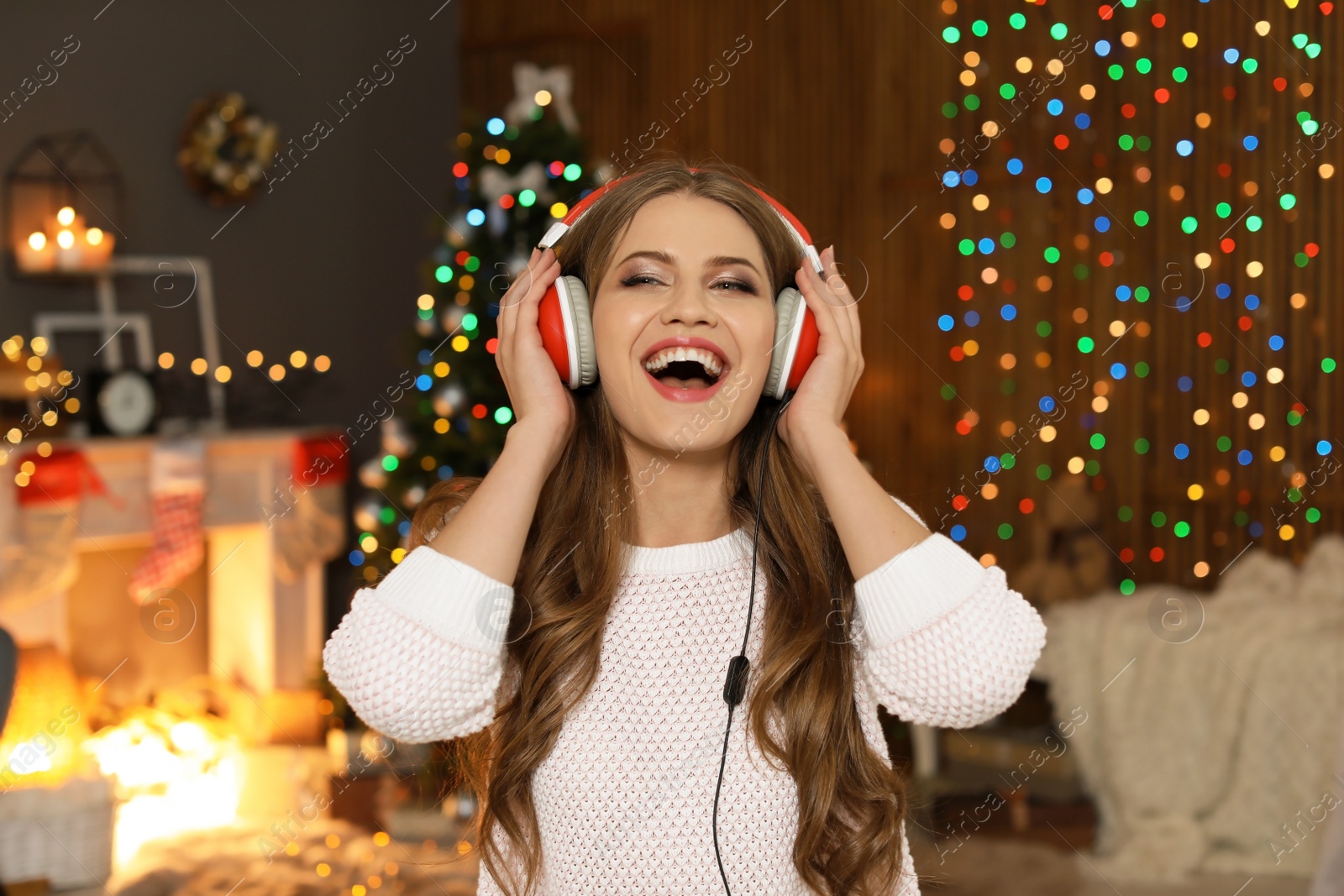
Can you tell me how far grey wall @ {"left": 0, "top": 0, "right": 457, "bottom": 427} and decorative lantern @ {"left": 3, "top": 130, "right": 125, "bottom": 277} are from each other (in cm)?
5

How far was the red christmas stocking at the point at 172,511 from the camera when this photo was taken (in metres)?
4.01

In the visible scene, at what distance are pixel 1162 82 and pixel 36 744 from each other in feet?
15.1

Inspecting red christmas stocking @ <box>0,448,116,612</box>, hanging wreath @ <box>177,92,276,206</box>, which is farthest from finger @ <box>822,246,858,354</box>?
hanging wreath @ <box>177,92,276,206</box>

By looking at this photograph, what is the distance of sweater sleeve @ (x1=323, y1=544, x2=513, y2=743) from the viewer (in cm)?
110

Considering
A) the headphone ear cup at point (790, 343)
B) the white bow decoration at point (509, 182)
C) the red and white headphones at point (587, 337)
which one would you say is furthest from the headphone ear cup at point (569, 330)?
the white bow decoration at point (509, 182)

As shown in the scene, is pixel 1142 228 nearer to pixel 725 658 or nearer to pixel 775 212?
pixel 775 212

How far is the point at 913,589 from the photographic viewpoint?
3.67 ft

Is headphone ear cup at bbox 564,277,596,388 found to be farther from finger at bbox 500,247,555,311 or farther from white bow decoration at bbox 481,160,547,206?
white bow decoration at bbox 481,160,547,206

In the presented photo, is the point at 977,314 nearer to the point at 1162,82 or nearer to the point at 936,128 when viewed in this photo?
the point at 936,128

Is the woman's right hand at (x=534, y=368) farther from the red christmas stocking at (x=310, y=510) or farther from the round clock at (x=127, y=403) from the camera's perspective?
the red christmas stocking at (x=310, y=510)

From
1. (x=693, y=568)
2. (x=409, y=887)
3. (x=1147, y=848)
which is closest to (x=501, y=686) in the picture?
(x=693, y=568)

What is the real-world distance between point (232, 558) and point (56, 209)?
1506 millimetres

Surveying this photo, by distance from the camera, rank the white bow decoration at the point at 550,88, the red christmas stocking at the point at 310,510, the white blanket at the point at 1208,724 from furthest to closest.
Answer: the red christmas stocking at the point at 310,510 → the white bow decoration at the point at 550,88 → the white blanket at the point at 1208,724

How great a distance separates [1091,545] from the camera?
440cm
